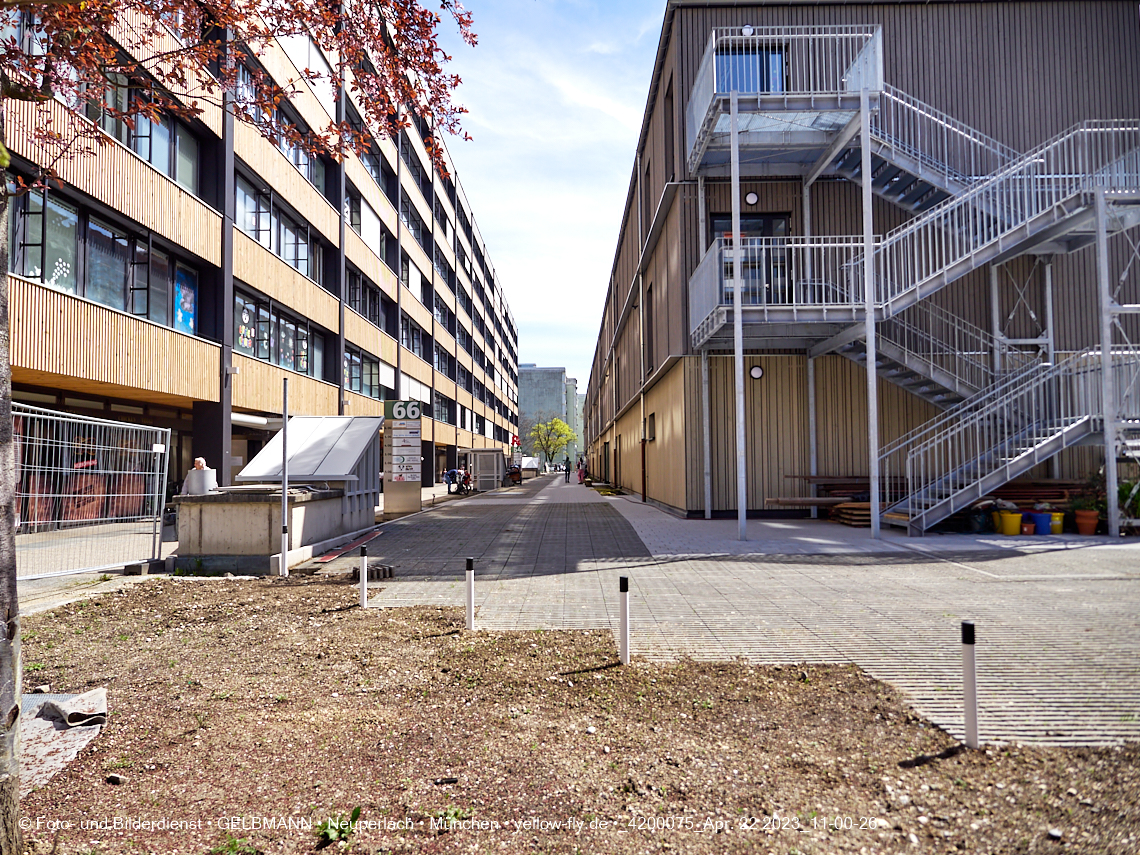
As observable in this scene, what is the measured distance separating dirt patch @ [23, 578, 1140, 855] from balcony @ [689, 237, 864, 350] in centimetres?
1038

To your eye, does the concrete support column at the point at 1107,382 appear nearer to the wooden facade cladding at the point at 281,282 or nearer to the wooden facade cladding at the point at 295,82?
the wooden facade cladding at the point at 295,82

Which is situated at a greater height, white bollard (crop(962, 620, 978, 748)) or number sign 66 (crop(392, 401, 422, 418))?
number sign 66 (crop(392, 401, 422, 418))

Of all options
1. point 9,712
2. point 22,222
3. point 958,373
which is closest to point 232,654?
point 9,712

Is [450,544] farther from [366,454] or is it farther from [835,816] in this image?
[835,816]

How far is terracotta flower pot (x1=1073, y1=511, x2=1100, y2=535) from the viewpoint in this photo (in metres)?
13.4

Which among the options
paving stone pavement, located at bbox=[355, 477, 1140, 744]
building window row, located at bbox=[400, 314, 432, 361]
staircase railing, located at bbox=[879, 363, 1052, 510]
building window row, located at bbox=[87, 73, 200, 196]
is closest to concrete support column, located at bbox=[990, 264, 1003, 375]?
staircase railing, located at bbox=[879, 363, 1052, 510]

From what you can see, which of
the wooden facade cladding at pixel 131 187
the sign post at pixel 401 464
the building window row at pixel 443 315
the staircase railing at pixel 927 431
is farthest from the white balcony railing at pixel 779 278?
the building window row at pixel 443 315

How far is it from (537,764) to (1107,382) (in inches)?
556

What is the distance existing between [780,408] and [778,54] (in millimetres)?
9031

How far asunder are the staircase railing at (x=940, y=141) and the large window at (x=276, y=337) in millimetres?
18041

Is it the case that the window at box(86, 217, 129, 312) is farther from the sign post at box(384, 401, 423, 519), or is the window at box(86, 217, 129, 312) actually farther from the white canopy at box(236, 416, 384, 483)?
the sign post at box(384, 401, 423, 519)

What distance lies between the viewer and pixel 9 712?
115 inches

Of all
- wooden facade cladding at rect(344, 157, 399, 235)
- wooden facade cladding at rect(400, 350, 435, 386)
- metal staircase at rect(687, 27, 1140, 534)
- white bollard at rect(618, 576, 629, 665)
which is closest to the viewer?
white bollard at rect(618, 576, 629, 665)

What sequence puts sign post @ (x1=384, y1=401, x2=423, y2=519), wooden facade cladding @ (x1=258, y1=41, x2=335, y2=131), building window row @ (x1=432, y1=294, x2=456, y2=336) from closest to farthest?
sign post @ (x1=384, y1=401, x2=423, y2=519), wooden facade cladding @ (x1=258, y1=41, x2=335, y2=131), building window row @ (x1=432, y1=294, x2=456, y2=336)
